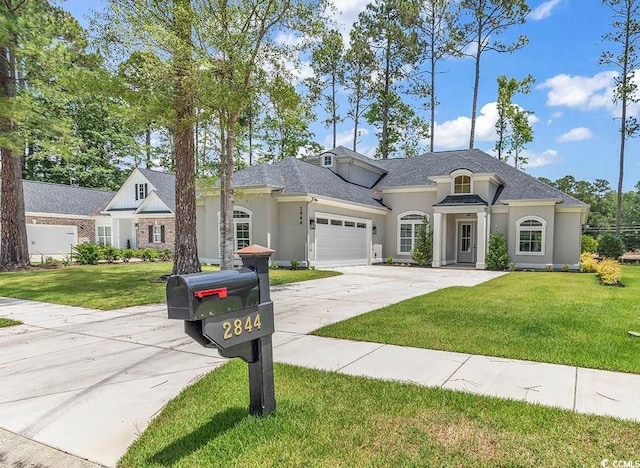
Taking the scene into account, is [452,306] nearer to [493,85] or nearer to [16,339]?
[16,339]

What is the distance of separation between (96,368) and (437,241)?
1744 centimetres

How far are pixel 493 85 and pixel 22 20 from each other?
96.6 feet

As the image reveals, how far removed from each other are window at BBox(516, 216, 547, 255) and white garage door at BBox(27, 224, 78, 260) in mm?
25461

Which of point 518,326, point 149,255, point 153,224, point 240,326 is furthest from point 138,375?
point 153,224

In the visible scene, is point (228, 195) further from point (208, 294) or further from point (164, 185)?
point (164, 185)

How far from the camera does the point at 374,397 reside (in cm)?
363

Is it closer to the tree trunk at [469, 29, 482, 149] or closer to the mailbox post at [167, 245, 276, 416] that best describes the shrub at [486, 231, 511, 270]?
the tree trunk at [469, 29, 482, 149]

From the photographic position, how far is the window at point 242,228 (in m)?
17.7

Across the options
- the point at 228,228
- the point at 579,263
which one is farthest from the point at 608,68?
the point at 228,228

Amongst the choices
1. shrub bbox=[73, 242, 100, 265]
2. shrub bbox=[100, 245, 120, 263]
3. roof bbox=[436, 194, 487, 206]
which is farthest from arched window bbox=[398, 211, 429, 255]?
shrub bbox=[73, 242, 100, 265]

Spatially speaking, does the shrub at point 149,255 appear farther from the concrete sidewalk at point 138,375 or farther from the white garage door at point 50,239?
the concrete sidewalk at point 138,375

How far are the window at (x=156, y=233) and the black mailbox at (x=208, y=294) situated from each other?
24.0 m

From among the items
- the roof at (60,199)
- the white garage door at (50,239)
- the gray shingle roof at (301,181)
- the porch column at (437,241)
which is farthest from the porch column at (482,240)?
the roof at (60,199)

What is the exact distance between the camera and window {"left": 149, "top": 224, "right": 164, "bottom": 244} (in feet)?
82.5
